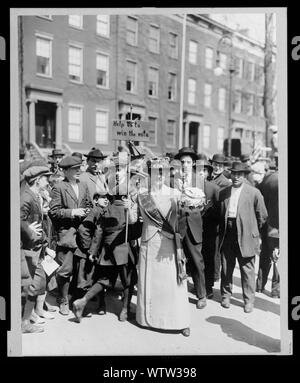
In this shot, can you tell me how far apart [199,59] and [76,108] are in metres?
6.54

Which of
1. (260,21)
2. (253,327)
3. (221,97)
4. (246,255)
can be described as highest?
(221,97)

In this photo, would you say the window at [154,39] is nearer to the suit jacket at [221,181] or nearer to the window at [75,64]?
the window at [75,64]

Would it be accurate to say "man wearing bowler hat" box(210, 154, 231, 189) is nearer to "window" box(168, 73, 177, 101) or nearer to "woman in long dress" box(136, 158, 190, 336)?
"woman in long dress" box(136, 158, 190, 336)

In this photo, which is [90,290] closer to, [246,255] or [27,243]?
[27,243]

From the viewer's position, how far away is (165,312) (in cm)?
473

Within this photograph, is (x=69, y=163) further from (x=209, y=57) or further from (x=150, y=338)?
(x=209, y=57)

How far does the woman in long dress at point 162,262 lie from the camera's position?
184 inches

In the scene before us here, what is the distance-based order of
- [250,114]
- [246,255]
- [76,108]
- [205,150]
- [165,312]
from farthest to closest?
1. [205,150]
2. [250,114]
3. [76,108]
4. [246,255]
5. [165,312]

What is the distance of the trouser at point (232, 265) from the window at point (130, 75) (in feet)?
43.2

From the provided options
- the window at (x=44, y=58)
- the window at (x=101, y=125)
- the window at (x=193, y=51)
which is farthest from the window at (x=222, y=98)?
the window at (x=44, y=58)

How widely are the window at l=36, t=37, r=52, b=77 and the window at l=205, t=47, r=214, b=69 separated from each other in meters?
7.01

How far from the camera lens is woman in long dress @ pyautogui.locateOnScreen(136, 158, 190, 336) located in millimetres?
4680

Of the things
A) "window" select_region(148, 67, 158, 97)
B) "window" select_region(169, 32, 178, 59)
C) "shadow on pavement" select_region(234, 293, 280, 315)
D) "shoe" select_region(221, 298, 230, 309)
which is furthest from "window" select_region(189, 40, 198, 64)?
"shoe" select_region(221, 298, 230, 309)
